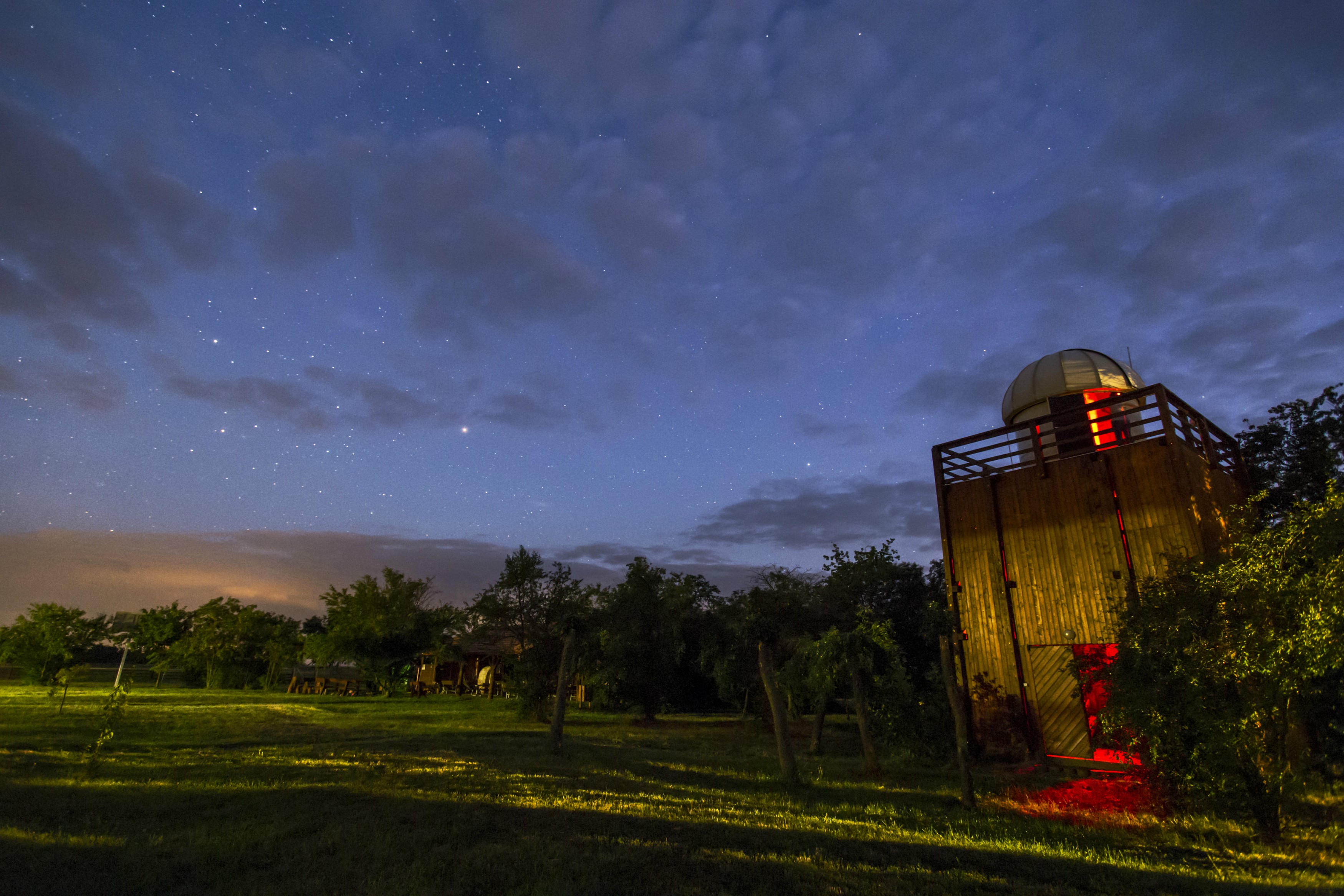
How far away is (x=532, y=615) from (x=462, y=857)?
19300mm

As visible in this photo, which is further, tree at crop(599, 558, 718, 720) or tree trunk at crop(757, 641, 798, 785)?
tree at crop(599, 558, 718, 720)

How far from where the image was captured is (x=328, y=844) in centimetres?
740

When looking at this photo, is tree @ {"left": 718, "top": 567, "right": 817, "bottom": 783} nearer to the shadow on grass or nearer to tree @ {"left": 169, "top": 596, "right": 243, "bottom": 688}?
the shadow on grass

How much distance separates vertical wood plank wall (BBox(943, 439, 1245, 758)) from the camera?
14.2 meters

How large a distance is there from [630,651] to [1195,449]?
20.7 meters

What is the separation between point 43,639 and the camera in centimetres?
4634

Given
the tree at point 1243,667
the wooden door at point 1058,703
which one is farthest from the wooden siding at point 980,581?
the tree at point 1243,667

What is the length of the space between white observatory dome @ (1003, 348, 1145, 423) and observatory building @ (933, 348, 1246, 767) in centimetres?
104

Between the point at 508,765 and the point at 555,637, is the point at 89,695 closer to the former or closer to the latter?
the point at 555,637

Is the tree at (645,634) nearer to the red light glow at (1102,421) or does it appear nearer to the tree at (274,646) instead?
the red light glow at (1102,421)

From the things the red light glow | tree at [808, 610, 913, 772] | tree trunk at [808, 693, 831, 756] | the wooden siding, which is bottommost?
tree trunk at [808, 693, 831, 756]

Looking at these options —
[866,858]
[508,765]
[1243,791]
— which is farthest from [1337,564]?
[508,765]

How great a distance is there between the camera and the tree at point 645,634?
2716cm

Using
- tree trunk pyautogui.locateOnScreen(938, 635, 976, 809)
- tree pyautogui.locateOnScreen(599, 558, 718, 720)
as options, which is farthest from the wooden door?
tree pyautogui.locateOnScreen(599, 558, 718, 720)
